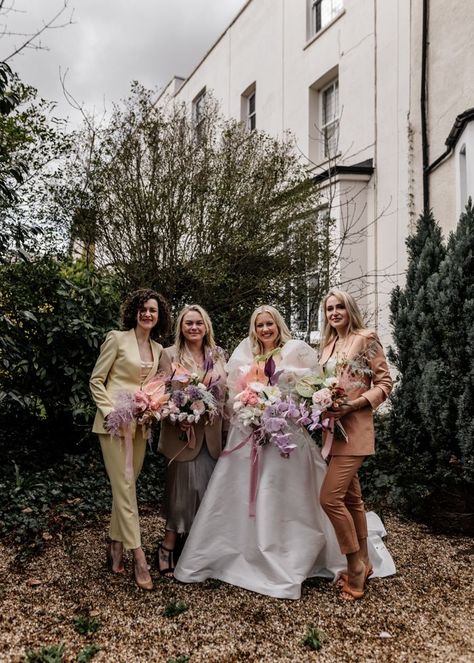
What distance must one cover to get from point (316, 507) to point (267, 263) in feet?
14.9

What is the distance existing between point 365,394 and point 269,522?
124 cm

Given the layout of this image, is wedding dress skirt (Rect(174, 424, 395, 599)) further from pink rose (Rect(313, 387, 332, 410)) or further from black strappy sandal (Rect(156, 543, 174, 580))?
pink rose (Rect(313, 387, 332, 410))

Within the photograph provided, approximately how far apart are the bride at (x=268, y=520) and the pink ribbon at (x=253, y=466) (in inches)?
0.9

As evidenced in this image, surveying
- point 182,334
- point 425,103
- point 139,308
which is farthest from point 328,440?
point 425,103

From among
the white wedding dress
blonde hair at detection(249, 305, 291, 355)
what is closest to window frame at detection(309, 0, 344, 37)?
blonde hair at detection(249, 305, 291, 355)

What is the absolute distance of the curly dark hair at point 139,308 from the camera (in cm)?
441

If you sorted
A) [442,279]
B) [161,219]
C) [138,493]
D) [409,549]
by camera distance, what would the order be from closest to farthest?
[409,549], [442,279], [138,493], [161,219]

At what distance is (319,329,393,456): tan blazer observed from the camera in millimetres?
3938

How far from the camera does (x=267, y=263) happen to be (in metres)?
8.06

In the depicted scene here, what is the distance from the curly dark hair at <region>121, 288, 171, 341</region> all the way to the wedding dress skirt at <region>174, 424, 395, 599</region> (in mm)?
1113

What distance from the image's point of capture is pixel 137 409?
156 inches

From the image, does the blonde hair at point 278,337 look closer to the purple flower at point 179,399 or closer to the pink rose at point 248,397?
the pink rose at point 248,397

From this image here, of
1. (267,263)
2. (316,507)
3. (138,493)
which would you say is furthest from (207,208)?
(316,507)

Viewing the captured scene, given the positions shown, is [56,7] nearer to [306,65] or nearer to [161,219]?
[161,219]
